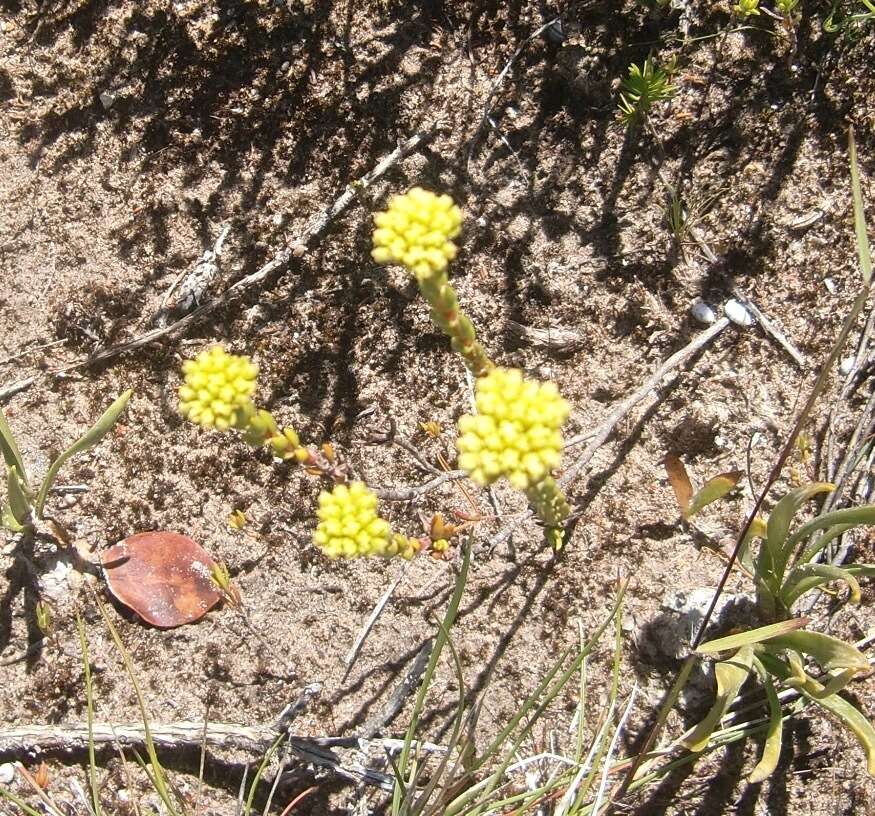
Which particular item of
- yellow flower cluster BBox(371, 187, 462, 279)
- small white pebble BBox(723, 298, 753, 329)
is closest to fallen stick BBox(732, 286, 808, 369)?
small white pebble BBox(723, 298, 753, 329)

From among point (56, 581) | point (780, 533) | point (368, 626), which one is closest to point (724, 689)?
point (780, 533)

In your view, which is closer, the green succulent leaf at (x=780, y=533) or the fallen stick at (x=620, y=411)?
the green succulent leaf at (x=780, y=533)

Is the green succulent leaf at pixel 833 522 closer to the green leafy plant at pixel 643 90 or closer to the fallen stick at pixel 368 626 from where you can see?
the fallen stick at pixel 368 626

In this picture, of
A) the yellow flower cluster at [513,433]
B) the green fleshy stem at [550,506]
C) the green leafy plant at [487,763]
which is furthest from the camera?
the green leafy plant at [487,763]

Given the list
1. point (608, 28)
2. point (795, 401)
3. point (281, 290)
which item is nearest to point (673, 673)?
point (795, 401)

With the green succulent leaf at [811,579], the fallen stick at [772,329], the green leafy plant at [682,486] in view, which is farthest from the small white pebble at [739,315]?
the green succulent leaf at [811,579]

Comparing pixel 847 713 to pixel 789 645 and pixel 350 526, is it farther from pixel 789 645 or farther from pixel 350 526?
pixel 350 526

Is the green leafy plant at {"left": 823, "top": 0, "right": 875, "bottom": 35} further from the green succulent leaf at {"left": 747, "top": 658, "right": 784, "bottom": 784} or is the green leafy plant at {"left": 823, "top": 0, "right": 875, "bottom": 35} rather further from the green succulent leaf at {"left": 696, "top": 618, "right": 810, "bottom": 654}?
the green succulent leaf at {"left": 747, "top": 658, "right": 784, "bottom": 784}
